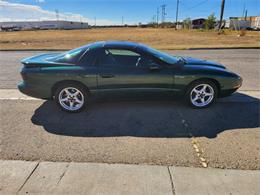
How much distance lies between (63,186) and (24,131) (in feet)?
5.51

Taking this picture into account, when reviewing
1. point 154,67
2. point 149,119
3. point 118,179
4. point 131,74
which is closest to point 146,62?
point 154,67

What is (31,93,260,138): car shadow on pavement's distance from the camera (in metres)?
3.63

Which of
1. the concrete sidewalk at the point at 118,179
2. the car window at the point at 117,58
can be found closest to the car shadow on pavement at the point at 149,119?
the car window at the point at 117,58

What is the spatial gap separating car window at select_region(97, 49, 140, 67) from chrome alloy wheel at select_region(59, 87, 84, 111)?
2.44 ft

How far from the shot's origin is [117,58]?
14.4 feet

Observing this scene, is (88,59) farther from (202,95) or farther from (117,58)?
(202,95)

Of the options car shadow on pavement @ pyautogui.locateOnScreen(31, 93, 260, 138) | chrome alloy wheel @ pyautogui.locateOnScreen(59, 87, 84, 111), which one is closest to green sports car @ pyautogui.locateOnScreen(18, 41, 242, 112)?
chrome alloy wheel @ pyautogui.locateOnScreen(59, 87, 84, 111)

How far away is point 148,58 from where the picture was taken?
14.1ft

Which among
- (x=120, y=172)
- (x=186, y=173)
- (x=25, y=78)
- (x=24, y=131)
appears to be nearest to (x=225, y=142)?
(x=186, y=173)

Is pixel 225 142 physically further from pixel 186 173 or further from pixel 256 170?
pixel 186 173

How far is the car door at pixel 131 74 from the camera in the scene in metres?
4.25

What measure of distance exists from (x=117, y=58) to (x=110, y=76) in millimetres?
423

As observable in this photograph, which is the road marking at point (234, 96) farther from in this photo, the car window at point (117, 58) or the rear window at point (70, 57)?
the car window at point (117, 58)

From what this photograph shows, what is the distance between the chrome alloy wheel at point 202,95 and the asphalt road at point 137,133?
187mm
